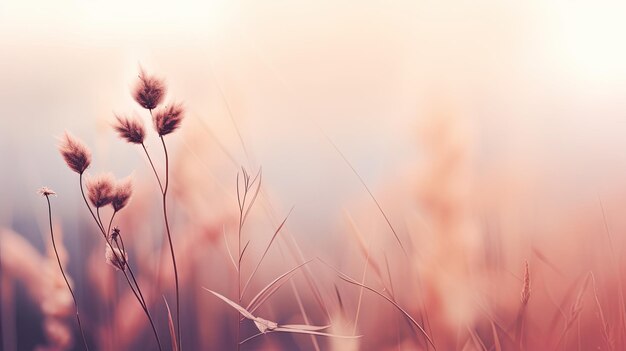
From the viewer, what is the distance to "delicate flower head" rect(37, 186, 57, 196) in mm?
891

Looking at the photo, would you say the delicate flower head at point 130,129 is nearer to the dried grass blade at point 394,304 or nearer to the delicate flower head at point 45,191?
the delicate flower head at point 45,191

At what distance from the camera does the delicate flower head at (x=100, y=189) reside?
0.86 m

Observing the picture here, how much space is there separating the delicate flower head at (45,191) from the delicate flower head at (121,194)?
0.31 ft

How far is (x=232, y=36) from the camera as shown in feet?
3.17

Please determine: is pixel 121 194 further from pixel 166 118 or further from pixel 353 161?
pixel 353 161

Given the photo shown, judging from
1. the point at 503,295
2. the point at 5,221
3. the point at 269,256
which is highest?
the point at 5,221

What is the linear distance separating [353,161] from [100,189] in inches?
14.0

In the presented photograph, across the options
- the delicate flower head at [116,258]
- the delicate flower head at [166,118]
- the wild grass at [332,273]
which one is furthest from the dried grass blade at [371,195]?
the delicate flower head at [116,258]

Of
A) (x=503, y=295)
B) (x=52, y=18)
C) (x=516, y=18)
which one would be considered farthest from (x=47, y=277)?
(x=516, y=18)

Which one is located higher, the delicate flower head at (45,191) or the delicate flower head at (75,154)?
the delicate flower head at (75,154)

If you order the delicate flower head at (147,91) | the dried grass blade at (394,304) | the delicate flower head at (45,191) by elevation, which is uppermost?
the delicate flower head at (147,91)

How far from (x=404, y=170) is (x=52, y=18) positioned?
584 mm

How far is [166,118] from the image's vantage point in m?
0.85

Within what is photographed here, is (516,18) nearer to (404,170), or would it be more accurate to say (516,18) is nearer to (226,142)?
(404,170)
